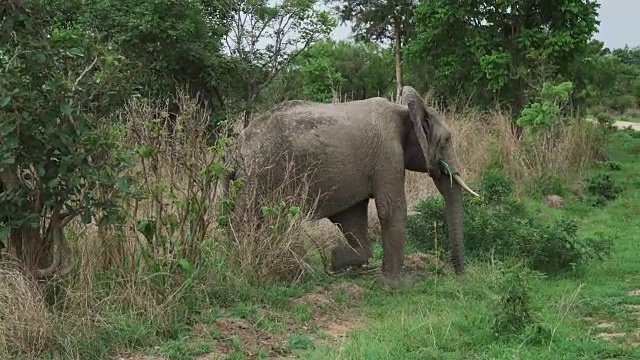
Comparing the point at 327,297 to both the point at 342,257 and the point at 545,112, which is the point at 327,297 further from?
the point at 545,112

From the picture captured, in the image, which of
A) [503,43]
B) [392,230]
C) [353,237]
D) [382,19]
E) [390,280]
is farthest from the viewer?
[382,19]

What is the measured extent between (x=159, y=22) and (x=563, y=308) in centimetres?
911

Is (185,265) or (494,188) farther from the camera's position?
(494,188)

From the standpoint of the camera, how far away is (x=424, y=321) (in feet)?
19.8

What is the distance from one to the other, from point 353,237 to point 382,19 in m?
25.1

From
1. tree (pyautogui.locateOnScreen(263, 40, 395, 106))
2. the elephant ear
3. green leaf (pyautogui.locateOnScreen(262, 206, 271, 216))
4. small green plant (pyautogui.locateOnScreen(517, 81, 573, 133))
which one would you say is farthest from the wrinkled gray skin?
tree (pyautogui.locateOnScreen(263, 40, 395, 106))

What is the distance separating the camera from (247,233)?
6.96 metres

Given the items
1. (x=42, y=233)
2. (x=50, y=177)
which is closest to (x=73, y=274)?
(x=42, y=233)

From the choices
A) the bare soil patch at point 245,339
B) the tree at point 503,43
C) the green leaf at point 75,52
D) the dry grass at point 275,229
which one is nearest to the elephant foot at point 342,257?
the dry grass at point 275,229

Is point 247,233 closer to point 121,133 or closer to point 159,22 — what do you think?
point 121,133

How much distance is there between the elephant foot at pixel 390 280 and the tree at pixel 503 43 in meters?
10.8

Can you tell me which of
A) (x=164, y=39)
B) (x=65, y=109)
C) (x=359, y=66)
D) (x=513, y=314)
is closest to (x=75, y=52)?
(x=65, y=109)

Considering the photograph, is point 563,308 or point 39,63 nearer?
point 39,63

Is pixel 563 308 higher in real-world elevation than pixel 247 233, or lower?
lower
